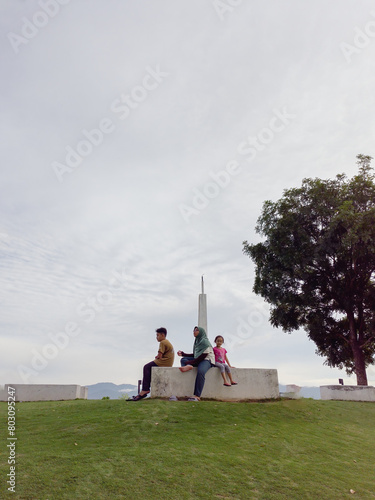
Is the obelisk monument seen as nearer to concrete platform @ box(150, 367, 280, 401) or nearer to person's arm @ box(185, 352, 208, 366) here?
concrete platform @ box(150, 367, 280, 401)

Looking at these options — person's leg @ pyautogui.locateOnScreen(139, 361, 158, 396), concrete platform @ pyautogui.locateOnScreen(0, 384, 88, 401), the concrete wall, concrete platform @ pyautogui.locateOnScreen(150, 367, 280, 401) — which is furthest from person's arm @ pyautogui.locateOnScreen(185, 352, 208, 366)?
the concrete wall

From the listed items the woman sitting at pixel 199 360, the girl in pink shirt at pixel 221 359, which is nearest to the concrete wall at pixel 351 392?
the girl in pink shirt at pixel 221 359

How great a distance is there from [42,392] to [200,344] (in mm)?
8162

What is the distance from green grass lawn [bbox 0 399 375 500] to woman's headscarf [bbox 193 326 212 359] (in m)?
1.53

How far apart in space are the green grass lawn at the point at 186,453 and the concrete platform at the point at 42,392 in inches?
227

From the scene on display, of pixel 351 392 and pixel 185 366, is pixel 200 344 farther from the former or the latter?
pixel 351 392

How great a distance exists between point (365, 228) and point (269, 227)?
5.66m

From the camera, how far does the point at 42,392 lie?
47.3ft

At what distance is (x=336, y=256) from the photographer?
20.3 m

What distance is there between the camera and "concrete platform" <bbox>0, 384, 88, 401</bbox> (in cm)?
1429

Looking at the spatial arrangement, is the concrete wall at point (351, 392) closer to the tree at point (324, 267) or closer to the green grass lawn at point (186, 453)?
the tree at point (324, 267)

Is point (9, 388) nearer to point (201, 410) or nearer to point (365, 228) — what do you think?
point (201, 410)

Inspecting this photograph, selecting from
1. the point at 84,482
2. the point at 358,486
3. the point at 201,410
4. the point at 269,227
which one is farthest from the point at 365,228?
the point at 84,482

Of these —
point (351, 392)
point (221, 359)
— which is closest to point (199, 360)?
point (221, 359)
